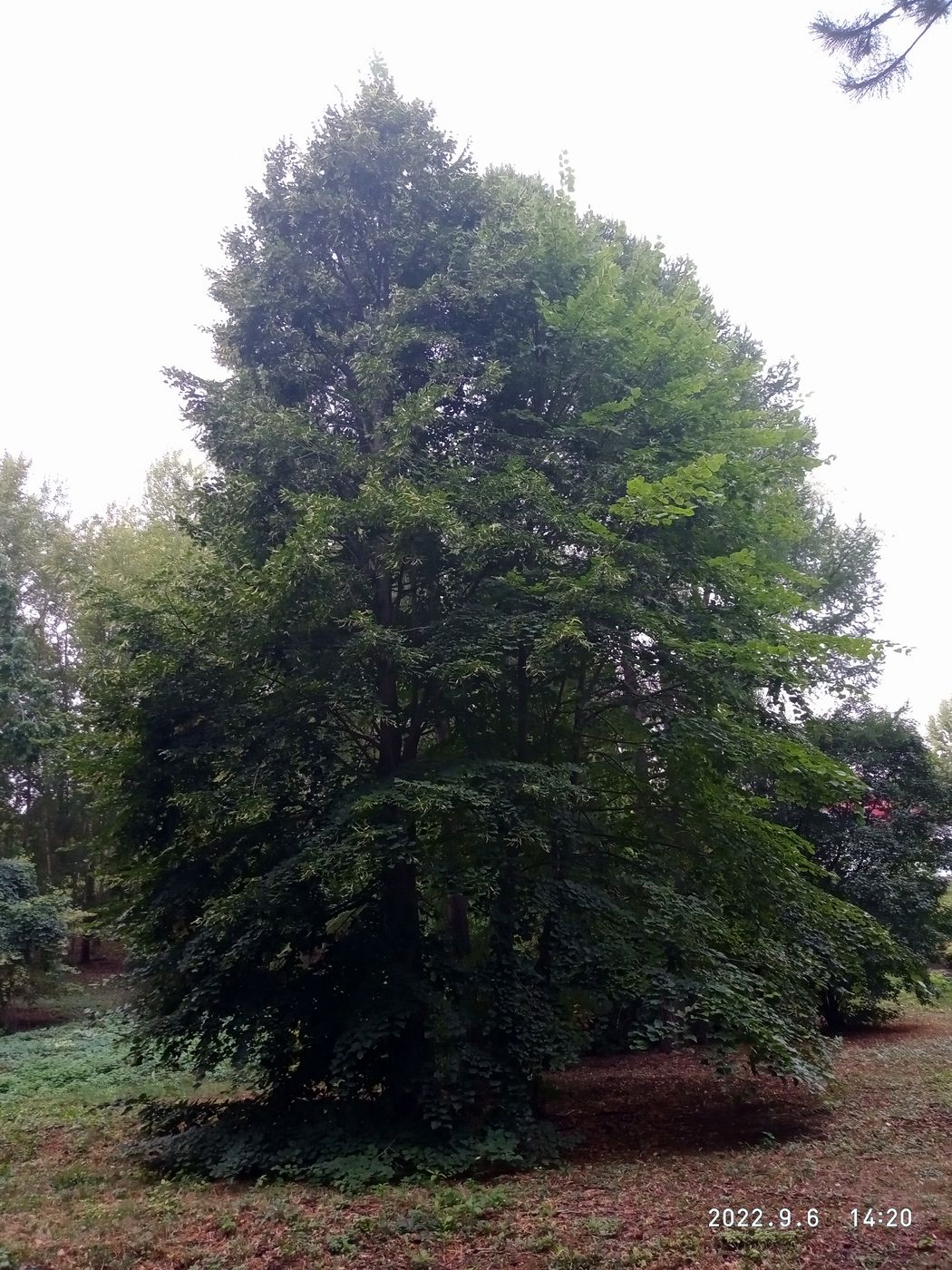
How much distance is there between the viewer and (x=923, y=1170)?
18.4 feet

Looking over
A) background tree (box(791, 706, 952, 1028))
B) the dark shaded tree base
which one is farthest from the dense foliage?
background tree (box(791, 706, 952, 1028))

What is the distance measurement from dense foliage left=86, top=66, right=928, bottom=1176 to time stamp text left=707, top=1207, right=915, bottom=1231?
1782mm

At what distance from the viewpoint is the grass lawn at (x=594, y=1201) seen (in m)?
4.55

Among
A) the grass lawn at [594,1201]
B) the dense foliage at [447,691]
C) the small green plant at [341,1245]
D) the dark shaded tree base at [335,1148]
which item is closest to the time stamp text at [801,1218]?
the grass lawn at [594,1201]

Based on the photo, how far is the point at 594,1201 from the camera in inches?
217

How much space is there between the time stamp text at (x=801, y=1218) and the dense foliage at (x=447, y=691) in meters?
1.78

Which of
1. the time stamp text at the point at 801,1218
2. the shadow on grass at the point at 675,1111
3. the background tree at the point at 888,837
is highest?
the background tree at the point at 888,837

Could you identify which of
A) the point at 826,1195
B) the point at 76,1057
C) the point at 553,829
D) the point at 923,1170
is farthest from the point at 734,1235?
the point at 76,1057

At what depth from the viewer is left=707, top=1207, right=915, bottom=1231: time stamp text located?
15.1 feet

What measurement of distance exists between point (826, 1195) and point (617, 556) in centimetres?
521

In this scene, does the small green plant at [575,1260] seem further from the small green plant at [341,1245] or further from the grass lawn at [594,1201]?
the small green plant at [341,1245]

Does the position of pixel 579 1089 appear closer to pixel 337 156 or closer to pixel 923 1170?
pixel 923 1170

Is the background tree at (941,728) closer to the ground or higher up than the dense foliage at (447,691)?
higher up

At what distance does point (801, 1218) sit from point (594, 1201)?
4.56 ft
